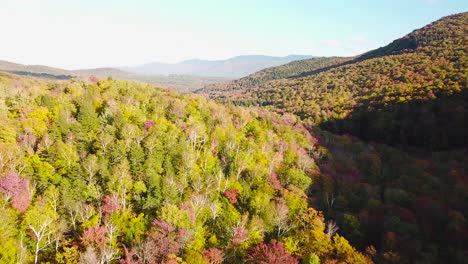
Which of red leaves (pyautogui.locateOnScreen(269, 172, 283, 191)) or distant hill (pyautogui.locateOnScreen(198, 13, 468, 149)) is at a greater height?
distant hill (pyautogui.locateOnScreen(198, 13, 468, 149))

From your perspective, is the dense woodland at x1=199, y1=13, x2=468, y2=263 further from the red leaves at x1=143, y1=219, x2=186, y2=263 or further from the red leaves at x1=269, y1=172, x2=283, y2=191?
the red leaves at x1=143, y1=219, x2=186, y2=263

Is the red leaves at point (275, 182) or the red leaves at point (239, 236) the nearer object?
the red leaves at point (239, 236)

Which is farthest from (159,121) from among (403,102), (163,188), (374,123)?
(403,102)

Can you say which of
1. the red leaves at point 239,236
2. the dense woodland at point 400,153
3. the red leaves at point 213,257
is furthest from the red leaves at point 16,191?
the dense woodland at point 400,153

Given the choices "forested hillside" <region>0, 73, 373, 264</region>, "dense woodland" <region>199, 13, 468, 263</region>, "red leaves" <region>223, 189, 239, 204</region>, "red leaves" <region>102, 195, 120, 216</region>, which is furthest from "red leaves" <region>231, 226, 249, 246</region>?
"dense woodland" <region>199, 13, 468, 263</region>

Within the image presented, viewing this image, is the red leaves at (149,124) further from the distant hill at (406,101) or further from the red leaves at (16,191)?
the distant hill at (406,101)

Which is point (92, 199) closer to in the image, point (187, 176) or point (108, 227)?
point (108, 227)
